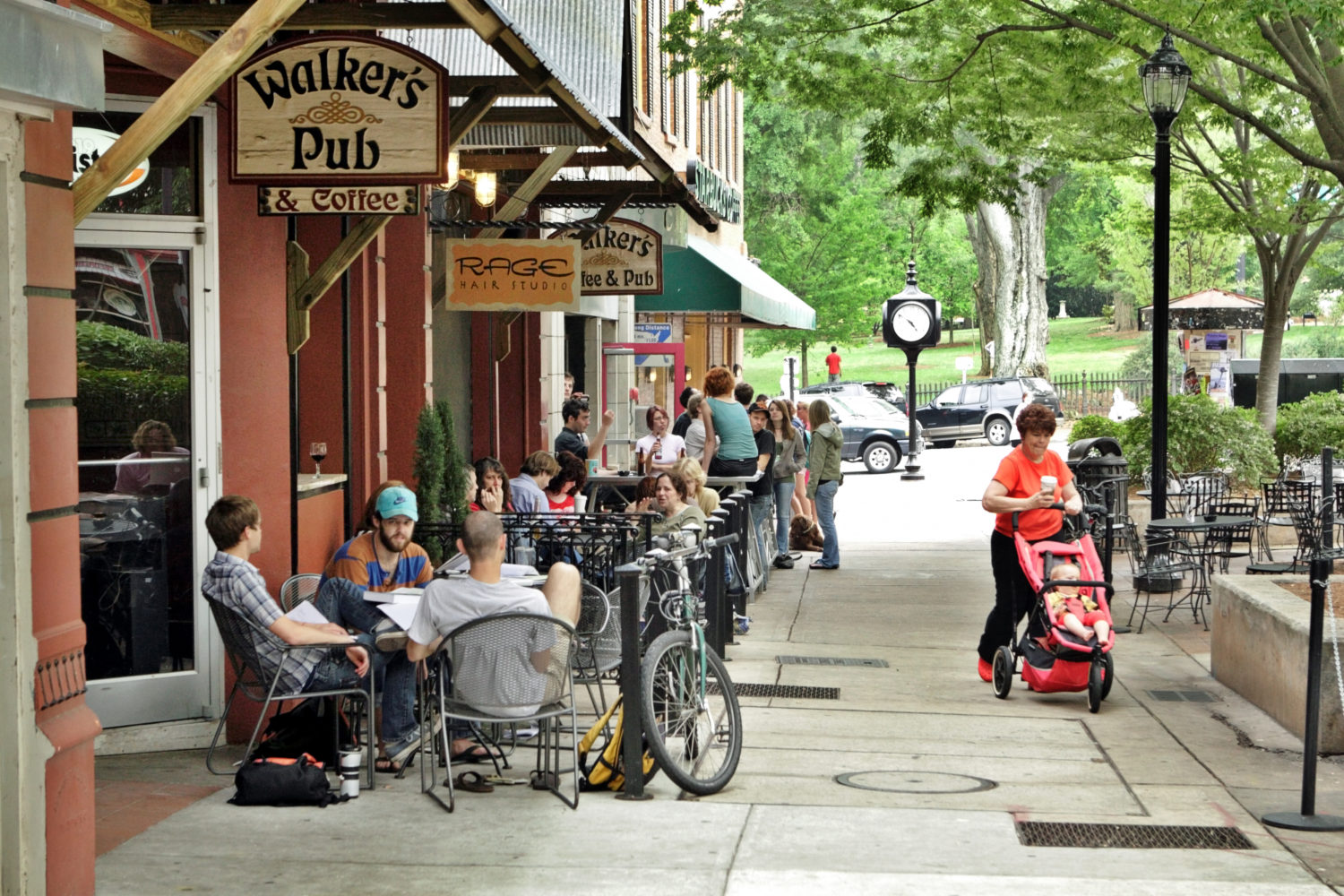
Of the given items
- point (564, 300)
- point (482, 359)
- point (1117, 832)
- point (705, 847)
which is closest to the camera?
point (705, 847)

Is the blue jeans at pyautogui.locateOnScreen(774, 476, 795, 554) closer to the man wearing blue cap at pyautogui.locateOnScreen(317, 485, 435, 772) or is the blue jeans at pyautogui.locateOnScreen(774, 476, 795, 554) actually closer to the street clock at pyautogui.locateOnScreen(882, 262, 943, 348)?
the man wearing blue cap at pyautogui.locateOnScreen(317, 485, 435, 772)

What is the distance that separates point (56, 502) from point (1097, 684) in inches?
249

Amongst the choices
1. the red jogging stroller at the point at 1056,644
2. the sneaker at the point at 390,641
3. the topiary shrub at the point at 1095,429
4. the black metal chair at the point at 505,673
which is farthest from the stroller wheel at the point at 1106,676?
the topiary shrub at the point at 1095,429

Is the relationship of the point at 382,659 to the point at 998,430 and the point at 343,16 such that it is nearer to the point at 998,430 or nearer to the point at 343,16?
the point at 343,16

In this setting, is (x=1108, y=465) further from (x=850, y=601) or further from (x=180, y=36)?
(x=180, y=36)

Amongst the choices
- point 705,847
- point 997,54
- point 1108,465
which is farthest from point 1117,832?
point 997,54

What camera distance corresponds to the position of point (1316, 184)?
21.7 meters

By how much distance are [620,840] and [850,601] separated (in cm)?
837

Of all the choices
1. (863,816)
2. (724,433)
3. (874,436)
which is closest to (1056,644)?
(863,816)

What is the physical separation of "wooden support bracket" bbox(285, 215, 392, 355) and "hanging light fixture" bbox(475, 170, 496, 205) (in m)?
4.50

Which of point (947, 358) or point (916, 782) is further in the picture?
point (947, 358)

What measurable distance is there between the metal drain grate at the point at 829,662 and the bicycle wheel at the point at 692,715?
375cm

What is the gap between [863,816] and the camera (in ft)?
22.7

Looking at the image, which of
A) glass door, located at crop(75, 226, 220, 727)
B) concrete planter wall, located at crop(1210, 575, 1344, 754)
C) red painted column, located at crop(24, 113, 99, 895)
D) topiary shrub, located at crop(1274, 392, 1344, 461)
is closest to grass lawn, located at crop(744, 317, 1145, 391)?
topiary shrub, located at crop(1274, 392, 1344, 461)
